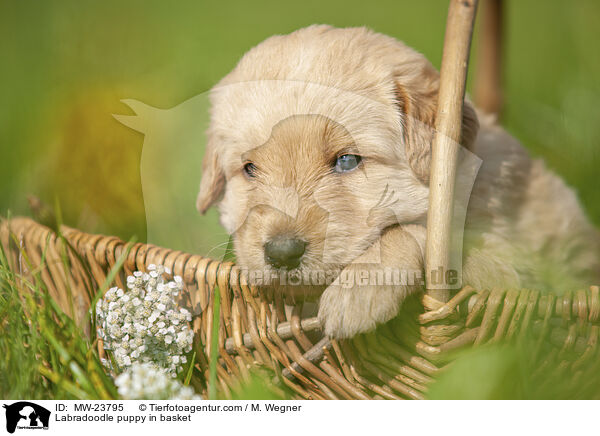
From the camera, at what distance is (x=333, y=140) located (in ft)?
6.00

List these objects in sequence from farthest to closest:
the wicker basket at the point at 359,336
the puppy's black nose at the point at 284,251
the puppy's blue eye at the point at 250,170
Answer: the puppy's blue eye at the point at 250,170 → the puppy's black nose at the point at 284,251 → the wicker basket at the point at 359,336

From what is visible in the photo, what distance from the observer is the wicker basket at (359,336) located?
1472 mm

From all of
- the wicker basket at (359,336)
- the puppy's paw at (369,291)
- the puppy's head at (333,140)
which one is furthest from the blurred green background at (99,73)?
the puppy's paw at (369,291)

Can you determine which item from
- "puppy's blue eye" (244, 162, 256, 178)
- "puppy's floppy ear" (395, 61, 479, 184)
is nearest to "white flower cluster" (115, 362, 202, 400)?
"puppy's blue eye" (244, 162, 256, 178)

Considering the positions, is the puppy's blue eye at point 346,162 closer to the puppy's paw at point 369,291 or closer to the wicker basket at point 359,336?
the puppy's paw at point 369,291

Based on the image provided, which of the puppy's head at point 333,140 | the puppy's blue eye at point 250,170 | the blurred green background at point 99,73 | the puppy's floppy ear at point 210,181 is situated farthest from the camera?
the blurred green background at point 99,73

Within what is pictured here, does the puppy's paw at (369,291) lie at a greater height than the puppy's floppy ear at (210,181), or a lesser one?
lesser

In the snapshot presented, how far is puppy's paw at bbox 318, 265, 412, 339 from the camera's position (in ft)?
5.01

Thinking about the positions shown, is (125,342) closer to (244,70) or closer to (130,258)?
(130,258)

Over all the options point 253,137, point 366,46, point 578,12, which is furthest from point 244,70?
point 578,12

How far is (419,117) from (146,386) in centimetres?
129

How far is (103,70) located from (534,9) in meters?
3.34
